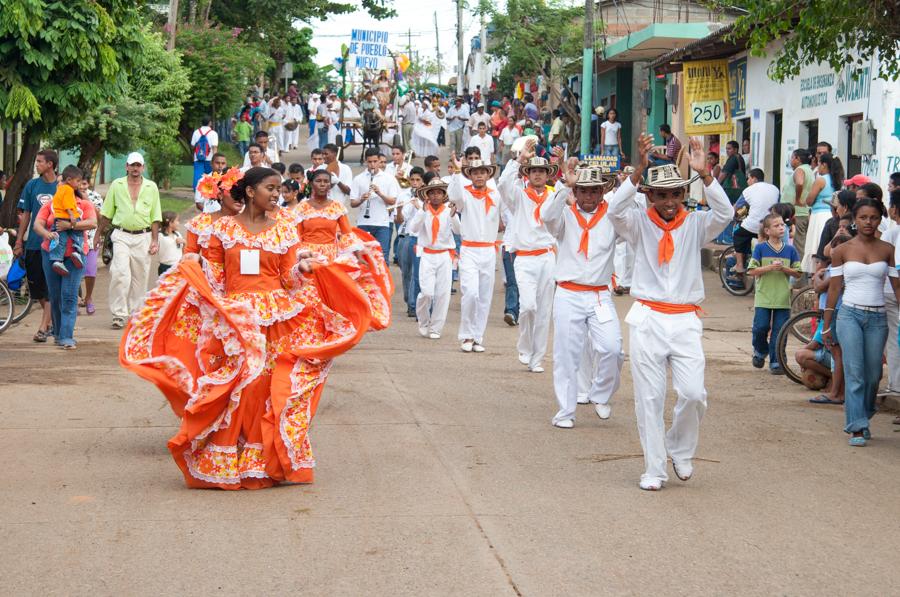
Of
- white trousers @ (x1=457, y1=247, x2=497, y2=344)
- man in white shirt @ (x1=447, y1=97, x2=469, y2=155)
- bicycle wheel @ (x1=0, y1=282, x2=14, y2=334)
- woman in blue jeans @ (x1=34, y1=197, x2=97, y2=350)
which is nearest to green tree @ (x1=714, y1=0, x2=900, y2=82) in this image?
white trousers @ (x1=457, y1=247, x2=497, y2=344)

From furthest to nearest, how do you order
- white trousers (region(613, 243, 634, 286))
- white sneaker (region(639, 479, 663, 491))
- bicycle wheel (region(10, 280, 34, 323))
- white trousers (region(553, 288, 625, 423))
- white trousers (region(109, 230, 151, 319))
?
white trousers (region(613, 243, 634, 286))
bicycle wheel (region(10, 280, 34, 323))
white trousers (region(109, 230, 151, 319))
white trousers (region(553, 288, 625, 423))
white sneaker (region(639, 479, 663, 491))

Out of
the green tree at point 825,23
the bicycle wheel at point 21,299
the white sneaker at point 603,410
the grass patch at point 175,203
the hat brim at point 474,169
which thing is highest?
the green tree at point 825,23

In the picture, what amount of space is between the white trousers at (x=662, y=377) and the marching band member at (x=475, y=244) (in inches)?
244

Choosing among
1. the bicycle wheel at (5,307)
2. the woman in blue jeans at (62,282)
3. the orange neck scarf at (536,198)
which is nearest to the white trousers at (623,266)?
the orange neck scarf at (536,198)

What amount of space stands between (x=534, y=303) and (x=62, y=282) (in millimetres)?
4857

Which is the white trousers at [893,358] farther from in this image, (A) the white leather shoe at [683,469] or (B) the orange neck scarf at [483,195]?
(B) the orange neck scarf at [483,195]

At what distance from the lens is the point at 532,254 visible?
1323 cm

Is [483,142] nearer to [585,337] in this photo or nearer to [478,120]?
[478,120]

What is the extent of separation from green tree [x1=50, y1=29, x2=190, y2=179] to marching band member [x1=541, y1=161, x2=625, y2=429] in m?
11.3

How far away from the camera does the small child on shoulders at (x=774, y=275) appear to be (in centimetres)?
1256

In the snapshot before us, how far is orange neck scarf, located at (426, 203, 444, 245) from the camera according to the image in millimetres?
15234

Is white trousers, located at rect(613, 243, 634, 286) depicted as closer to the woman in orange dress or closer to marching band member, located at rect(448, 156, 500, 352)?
marching band member, located at rect(448, 156, 500, 352)

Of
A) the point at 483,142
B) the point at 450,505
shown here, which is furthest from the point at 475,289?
the point at 483,142

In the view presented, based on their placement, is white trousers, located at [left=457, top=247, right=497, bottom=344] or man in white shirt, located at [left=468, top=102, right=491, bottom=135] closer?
white trousers, located at [left=457, top=247, right=497, bottom=344]
